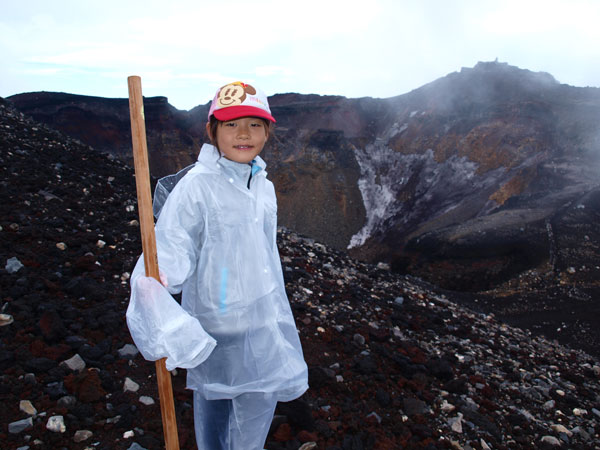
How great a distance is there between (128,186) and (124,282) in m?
3.96

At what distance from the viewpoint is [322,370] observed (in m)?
3.96

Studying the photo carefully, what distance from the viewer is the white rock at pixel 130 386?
3.21 metres

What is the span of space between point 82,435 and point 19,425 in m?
0.38

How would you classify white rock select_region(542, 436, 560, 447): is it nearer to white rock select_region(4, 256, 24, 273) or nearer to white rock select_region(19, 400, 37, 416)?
white rock select_region(19, 400, 37, 416)

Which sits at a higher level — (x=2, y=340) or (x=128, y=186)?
(x=128, y=186)

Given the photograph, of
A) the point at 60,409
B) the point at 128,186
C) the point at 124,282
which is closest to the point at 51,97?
the point at 128,186

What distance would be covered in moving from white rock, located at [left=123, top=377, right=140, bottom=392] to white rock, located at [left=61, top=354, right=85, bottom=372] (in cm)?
37

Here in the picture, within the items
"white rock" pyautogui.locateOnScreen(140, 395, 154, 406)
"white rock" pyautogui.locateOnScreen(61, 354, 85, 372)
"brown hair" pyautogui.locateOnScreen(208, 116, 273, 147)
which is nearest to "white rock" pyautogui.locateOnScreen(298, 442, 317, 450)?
"white rock" pyautogui.locateOnScreen(140, 395, 154, 406)

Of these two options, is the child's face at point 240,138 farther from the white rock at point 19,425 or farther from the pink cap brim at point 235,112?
the white rock at point 19,425

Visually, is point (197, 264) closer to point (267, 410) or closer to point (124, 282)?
point (267, 410)

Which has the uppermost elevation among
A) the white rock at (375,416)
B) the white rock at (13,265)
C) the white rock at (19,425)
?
the white rock at (13,265)

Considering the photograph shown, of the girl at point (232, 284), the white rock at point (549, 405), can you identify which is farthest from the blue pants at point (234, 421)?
the white rock at point (549, 405)

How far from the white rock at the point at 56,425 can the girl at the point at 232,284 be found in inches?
42.0

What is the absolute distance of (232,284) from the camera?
209 cm
